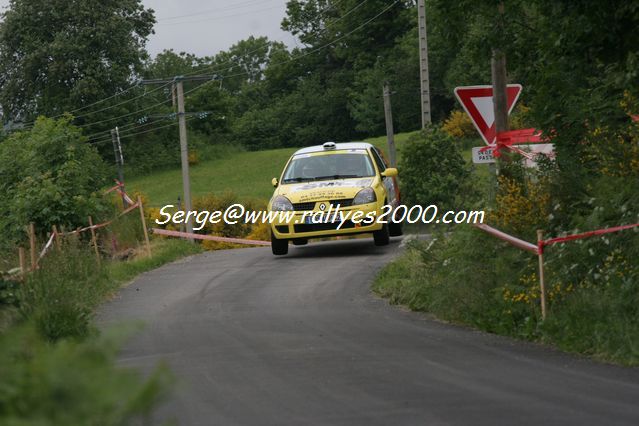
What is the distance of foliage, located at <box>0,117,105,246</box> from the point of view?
25953mm

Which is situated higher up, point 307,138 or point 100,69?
point 100,69

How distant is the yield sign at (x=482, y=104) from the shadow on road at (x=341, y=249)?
15.6 feet

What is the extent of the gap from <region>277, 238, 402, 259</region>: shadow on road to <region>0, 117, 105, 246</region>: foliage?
597 centimetres

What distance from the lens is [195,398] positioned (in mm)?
8055

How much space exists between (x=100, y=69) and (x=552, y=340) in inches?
2552

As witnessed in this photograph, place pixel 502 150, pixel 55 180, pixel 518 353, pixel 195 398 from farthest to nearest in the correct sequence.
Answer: pixel 55 180, pixel 502 150, pixel 518 353, pixel 195 398

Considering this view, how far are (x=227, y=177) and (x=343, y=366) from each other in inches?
2782

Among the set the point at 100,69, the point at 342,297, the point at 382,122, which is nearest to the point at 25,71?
the point at 100,69

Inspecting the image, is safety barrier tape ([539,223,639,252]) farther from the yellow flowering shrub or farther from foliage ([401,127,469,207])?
foliage ([401,127,469,207])

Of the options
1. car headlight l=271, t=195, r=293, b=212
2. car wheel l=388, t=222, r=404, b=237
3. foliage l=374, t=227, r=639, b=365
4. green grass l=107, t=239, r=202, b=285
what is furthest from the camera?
car wheel l=388, t=222, r=404, b=237

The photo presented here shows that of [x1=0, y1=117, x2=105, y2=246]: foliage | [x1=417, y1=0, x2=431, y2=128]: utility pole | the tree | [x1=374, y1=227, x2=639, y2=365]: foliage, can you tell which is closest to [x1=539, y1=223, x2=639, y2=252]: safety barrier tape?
[x1=374, y1=227, x2=639, y2=365]: foliage

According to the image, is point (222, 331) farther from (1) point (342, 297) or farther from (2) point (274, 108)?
(2) point (274, 108)


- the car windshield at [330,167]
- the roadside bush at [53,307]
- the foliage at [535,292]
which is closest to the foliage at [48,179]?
the car windshield at [330,167]

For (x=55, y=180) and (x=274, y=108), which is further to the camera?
(x=274, y=108)
